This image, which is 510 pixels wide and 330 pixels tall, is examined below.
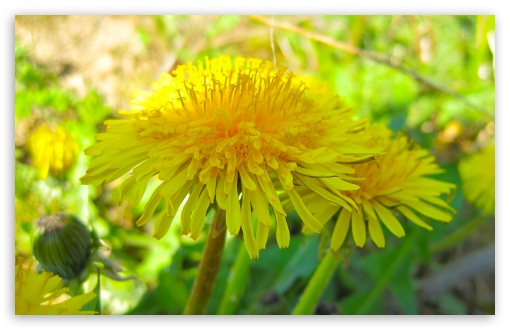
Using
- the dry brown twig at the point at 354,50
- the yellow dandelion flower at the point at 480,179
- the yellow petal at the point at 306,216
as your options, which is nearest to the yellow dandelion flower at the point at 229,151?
the yellow petal at the point at 306,216

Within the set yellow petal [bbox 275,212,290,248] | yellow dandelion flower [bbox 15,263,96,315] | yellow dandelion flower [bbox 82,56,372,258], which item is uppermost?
yellow dandelion flower [bbox 82,56,372,258]

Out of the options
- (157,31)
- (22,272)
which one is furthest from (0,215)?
(157,31)

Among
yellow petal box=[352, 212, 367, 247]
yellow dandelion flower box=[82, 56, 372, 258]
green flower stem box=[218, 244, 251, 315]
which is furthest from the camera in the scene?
green flower stem box=[218, 244, 251, 315]

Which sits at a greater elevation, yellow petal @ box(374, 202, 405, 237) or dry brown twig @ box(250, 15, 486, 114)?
dry brown twig @ box(250, 15, 486, 114)

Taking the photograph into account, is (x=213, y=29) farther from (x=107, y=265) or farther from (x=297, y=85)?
(x=107, y=265)

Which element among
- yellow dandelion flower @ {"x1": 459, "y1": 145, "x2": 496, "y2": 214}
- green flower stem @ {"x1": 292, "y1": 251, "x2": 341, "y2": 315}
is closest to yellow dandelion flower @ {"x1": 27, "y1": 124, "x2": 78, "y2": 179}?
green flower stem @ {"x1": 292, "y1": 251, "x2": 341, "y2": 315}

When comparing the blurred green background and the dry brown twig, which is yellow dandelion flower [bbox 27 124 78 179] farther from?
the dry brown twig

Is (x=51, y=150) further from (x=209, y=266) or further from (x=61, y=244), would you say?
(x=209, y=266)
